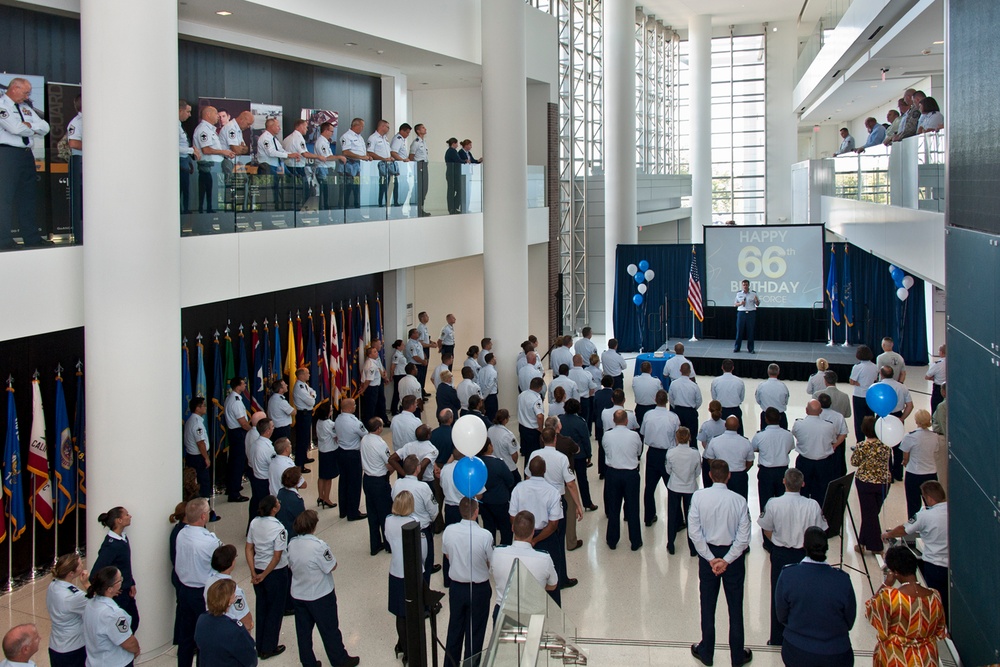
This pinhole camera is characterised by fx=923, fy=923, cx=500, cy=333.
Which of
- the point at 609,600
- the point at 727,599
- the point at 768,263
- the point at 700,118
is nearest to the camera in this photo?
the point at 727,599

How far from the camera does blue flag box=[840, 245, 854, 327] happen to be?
76.4 feet

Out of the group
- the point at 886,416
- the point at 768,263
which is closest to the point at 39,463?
the point at 886,416

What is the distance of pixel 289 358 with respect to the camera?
14391 mm

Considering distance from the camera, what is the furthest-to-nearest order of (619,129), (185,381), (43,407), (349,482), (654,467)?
1. (619,129)
2. (185,381)
3. (349,482)
4. (654,467)
5. (43,407)

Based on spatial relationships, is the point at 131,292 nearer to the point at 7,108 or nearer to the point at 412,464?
the point at 7,108

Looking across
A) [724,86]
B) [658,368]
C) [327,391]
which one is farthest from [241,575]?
[724,86]

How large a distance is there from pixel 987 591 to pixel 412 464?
5.00 metres

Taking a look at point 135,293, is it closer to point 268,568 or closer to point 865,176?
point 268,568

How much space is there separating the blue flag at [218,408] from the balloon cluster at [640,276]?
1348 cm

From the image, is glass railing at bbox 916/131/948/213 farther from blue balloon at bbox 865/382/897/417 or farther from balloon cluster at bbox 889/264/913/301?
balloon cluster at bbox 889/264/913/301

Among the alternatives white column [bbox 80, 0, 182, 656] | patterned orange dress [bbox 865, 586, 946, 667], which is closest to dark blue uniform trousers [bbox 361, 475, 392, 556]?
white column [bbox 80, 0, 182, 656]

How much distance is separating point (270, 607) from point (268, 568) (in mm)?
501

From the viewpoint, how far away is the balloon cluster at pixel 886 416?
9781 millimetres

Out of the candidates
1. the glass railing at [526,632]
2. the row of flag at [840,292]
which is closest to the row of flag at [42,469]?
the glass railing at [526,632]
